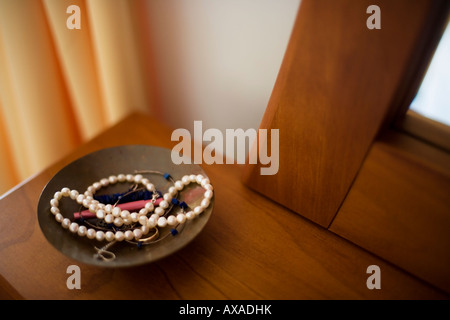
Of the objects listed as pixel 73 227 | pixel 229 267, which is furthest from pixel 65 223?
pixel 229 267

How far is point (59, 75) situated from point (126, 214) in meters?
0.46

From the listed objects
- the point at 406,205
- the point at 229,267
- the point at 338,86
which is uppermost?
the point at 338,86

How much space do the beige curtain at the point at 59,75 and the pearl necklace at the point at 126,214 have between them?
0.33 m

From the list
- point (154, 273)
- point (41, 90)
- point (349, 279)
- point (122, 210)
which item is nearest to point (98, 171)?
point (122, 210)

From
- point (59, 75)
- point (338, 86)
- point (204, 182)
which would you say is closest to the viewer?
point (338, 86)

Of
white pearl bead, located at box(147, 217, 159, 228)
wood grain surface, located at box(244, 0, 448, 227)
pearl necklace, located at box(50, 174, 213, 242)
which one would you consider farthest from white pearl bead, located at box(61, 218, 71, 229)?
A: wood grain surface, located at box(244, 0, 448, 227)

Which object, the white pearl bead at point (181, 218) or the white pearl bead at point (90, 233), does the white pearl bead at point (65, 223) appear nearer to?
the white pearl bead at point (90, 233)

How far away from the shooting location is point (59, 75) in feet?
2.54

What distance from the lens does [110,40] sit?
2.57 feet

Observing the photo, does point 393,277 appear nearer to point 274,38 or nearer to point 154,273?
point 154,273

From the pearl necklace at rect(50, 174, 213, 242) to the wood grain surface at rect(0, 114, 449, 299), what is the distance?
0.05 metres

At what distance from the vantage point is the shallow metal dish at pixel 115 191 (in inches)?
16.8

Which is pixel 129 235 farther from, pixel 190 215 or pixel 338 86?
pixel 338 86

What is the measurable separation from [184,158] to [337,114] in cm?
25
